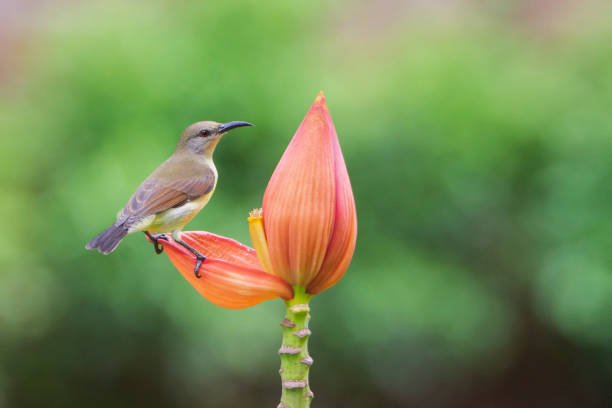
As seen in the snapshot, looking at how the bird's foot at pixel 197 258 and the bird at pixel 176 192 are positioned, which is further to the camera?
the bird at pixel 176 192

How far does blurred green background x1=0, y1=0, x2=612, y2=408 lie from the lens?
3.62 metres

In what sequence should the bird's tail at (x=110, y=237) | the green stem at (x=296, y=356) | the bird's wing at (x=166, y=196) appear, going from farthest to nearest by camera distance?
the bird's wing at (x=166, y=196)
the bird's tail at (x=110, y=237)
the green stem at (x=296, y=356)

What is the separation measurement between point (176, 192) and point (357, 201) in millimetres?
2571

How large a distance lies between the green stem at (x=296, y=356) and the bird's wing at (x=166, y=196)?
66 cm

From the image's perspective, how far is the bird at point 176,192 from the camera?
1.31m

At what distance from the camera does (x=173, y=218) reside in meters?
1.29

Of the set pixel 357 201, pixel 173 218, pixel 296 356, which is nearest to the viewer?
pixel 296 356

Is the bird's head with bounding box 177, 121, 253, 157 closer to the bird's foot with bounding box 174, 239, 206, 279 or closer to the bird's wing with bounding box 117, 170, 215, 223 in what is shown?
the bird's wing with bounding box 117, 170, 215, 223

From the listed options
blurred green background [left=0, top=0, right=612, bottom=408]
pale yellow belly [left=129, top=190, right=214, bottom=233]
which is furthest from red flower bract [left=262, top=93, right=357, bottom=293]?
blurred green background [left=0, top=0, right=612, bottom=408]

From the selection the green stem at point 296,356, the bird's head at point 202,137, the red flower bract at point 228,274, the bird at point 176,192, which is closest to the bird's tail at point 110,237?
the bird at point 176,192

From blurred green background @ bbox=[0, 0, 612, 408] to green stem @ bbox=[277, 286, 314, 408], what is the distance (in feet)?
8.97

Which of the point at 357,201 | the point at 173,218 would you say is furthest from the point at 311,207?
the point at 357,201

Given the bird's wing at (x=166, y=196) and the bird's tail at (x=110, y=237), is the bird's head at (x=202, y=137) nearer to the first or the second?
the bird's wing at (x=166, y=196)

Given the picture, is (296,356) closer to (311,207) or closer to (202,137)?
(311,207)
